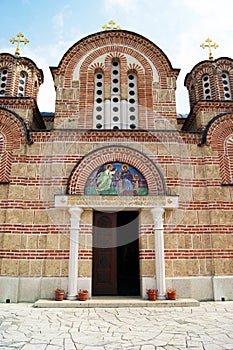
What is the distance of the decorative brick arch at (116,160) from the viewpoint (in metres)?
8.21

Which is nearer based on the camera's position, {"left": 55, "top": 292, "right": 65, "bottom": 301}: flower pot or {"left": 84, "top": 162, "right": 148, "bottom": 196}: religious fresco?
{"left": 55, "top": 292, "right": 65, "bottom": 301}: flower pot

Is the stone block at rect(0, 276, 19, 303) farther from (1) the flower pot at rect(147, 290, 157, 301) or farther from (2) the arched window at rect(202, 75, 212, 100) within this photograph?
(2) the arched window at rect(202, 75, 212, 100)

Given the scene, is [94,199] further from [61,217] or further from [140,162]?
[140,162]

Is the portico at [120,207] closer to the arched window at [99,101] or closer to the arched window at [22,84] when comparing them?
the arched window at [99,101]

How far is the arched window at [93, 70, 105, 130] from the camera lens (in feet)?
30.4

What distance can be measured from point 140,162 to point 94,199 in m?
1.76

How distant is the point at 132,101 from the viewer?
31.6 feet

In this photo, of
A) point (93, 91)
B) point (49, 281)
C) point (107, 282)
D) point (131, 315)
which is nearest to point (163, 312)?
point (131, 315)

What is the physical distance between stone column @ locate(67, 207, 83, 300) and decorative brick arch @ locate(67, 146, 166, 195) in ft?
2.07

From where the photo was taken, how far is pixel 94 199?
7977mm

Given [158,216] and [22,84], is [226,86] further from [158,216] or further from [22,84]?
[22,84]

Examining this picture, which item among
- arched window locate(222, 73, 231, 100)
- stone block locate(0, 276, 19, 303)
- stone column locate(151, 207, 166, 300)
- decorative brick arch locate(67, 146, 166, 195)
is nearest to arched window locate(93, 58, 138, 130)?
decorative brick arch locate(67, 146, 166, 195)

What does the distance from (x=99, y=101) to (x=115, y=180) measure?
2.97 metres

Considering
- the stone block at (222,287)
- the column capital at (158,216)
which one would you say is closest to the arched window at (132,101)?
the column capital at (158,216)
